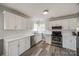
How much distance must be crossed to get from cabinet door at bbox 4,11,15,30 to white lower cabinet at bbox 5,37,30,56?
1.12 feet

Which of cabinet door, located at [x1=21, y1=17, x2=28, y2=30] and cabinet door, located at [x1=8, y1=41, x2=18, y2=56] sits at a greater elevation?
cabinet door, located at [x1=21, y1=17, x2=28, y2=30]

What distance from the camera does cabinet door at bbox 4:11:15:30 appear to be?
5.64 ft

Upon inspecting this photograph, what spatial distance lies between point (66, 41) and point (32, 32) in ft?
2.93

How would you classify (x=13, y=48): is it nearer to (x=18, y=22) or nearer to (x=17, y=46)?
(x=17, y=46)

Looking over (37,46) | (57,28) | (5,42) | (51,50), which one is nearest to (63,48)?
(51,50)

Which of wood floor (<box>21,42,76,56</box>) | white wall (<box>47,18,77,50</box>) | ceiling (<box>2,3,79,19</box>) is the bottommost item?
wood floor (<box>21,42,76,56</box>)

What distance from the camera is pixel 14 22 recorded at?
6.01ft

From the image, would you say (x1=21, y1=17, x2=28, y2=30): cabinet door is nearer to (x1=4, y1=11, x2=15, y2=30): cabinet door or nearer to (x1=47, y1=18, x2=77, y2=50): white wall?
(x1=4, y1=11, x2=15, y2=30): cabinet door

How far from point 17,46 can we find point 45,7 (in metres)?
1.15

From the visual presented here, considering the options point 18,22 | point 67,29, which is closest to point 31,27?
point 18,22

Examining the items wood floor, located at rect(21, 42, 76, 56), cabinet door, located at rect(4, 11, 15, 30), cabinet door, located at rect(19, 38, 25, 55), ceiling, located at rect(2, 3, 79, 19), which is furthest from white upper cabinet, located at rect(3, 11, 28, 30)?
wood floor, located at rect(21, 42, 76, 56)

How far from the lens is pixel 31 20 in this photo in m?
1.91

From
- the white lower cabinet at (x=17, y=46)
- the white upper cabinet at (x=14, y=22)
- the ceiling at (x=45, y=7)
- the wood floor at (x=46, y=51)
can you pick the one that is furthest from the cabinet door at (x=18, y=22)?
the wood floor at (x=46, y=51)

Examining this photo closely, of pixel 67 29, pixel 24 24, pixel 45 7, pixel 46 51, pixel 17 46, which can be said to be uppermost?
pixel 45 7
